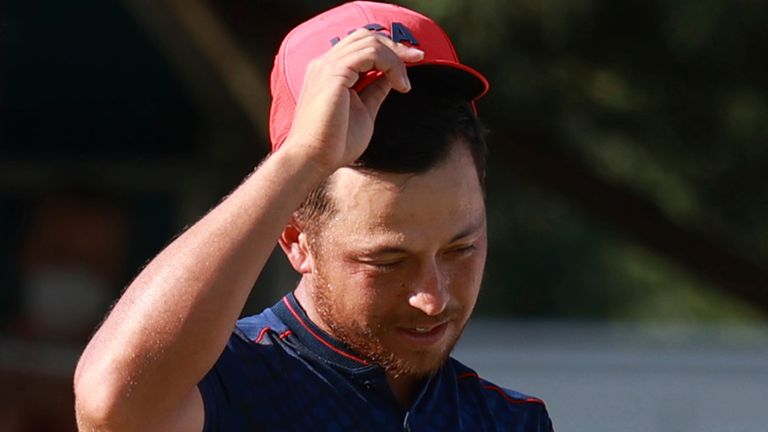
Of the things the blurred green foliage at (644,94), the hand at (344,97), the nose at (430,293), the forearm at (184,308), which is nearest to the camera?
the forearm at (184,308)

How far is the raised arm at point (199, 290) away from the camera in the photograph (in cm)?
164

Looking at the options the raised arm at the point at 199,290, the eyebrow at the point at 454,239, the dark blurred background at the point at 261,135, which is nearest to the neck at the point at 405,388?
the eyebrow at the point at 454,239

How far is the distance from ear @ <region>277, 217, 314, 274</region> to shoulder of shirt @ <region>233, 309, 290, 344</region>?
91 mm

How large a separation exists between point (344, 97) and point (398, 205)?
179 millimetres

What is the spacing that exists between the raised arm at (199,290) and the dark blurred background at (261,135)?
2.20 m

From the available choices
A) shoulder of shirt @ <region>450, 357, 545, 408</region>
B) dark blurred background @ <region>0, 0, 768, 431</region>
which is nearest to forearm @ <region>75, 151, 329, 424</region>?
shoulder of shirt @ <region>450, 357, 545, 408</region>

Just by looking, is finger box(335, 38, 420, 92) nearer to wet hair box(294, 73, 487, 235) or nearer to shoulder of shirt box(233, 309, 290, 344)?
wet hair box(294, 73, 487, 235)

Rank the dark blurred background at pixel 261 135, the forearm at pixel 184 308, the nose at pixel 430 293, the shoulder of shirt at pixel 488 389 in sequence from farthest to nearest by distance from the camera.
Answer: the dark blurred background at pixel 261 135, the shoulder of shirt at pixel 488 389, the nose at pixel 430 293, the forearm at pixel 184 308

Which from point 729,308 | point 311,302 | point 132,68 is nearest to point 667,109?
point 311,302

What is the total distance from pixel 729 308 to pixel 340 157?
37.7 feet

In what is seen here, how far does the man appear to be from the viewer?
166 cm

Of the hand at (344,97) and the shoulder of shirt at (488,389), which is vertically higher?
the hand at (344,97)

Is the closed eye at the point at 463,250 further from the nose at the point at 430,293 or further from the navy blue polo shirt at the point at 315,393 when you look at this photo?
the navy blue polo shirt at the point at 315,393

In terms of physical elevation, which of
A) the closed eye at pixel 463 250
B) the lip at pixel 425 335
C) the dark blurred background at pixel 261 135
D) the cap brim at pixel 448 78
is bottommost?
the lip at pixel 425 335
